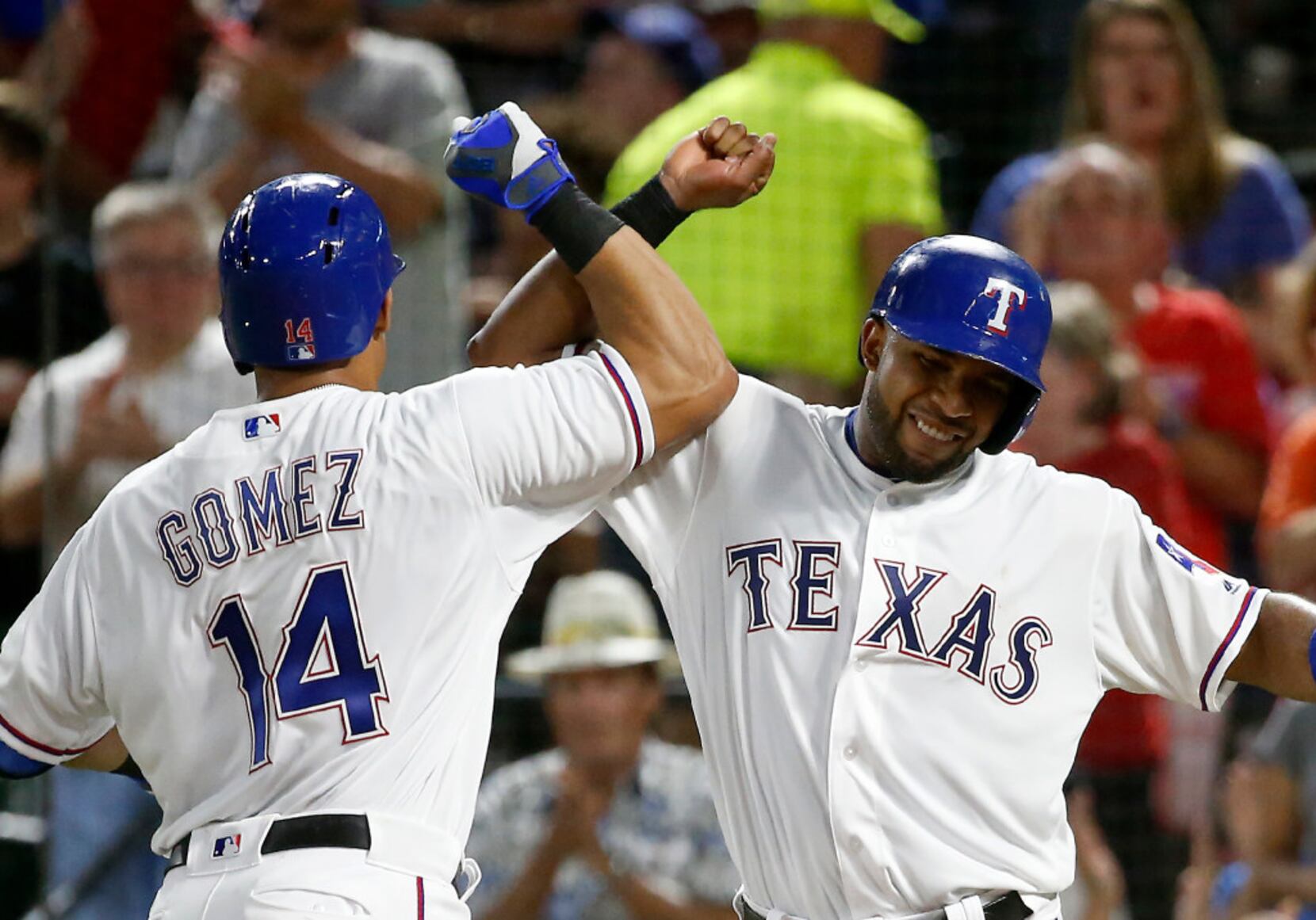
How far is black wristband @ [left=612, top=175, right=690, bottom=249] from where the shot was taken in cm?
331

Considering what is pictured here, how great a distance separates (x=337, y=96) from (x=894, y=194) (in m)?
1.60

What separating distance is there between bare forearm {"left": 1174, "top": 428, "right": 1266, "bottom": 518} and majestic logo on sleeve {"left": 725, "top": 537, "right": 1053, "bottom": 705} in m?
2.68

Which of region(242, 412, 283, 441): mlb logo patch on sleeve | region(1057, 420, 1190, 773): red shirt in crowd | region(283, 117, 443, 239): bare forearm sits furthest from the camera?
region(283, 117, 443, 239): bare forearm

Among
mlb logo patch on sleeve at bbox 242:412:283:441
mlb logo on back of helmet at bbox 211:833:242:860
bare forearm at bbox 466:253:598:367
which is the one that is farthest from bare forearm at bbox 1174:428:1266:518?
mlb logo on back of helmet at bbox 211:833:242:860

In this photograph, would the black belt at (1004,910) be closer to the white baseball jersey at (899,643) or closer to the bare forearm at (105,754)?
the white baseball jersey at (899,643)

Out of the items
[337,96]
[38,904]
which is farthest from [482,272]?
[38,904]

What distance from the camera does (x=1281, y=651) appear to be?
319 cm

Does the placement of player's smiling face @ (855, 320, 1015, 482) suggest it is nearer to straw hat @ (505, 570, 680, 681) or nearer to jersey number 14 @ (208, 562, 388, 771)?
jersey number 14 @ (208, 562, 388, 771)

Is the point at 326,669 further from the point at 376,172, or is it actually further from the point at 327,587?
the point at 376,172

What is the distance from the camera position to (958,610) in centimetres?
316

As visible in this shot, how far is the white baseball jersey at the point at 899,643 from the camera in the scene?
3.12 m

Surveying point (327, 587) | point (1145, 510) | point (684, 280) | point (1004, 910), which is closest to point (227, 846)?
point (327, 587)

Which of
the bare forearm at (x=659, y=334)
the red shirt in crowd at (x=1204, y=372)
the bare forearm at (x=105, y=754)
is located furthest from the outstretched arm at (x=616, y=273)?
the red shirt in crowd at (x=1204, y=372)

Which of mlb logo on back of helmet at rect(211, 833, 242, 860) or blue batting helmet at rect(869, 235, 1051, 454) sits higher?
blue batting helmet at rect(869, 235, 1051, 454)
